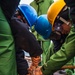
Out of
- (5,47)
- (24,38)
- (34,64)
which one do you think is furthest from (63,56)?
(5,47)

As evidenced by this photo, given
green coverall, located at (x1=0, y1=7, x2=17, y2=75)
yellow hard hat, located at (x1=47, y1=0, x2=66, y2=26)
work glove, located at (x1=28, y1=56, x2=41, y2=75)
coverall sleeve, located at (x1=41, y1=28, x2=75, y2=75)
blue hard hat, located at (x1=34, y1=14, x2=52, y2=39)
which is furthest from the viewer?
blue hard hat, located at (x1=34, y1=14, x2=52, y2=39)

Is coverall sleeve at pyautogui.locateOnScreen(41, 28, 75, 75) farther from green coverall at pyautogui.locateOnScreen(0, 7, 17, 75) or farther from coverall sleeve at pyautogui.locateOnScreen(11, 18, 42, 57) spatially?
green coverall at pyautogui.locateOnScreen(0, 7, 17, 75)

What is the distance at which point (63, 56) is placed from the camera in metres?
2.81

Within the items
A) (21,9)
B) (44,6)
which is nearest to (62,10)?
(21,9)

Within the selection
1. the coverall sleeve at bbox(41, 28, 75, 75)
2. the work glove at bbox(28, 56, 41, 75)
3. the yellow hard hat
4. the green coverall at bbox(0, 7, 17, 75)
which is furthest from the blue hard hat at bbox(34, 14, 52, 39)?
the green coverall at bbox(0, 7, 17, 75)

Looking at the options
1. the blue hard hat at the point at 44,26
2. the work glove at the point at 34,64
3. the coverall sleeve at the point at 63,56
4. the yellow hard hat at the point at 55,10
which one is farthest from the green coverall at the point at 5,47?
the blue hard hat at the point at 44,26

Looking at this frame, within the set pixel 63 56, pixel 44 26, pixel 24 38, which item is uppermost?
pixel 24 38

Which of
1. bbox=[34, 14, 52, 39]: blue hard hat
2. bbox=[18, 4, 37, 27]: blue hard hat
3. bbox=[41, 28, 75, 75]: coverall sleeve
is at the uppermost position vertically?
bbox=[18, 4, 37, 27]: blue hard hat

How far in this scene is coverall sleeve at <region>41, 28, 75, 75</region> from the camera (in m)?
2.72

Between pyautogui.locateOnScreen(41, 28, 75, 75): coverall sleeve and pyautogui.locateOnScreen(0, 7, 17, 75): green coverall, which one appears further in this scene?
pyautogui.locateOnScreen(41, 28, 75, 75): coverall sleeve

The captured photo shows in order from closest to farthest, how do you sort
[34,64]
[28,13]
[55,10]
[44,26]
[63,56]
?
[34,64], [63,56], [28,13], [55,10], [44,26]

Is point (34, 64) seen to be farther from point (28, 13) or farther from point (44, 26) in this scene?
point (44, 26)

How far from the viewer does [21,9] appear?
301 cm

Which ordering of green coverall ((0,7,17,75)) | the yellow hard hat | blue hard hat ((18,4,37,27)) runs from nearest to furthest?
1. green coverall ((0,7,17,75))
2. blue hard hat ((18,4,37,27))
3. the yellow hard hat
